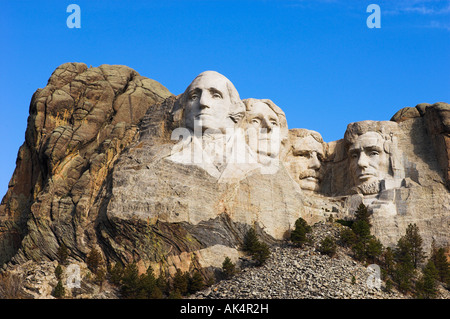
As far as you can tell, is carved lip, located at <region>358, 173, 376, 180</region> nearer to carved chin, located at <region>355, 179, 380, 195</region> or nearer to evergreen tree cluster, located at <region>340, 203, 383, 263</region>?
carved chin, located at <region>355, 179, 380, 195</region>

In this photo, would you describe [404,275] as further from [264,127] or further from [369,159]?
[264,127]

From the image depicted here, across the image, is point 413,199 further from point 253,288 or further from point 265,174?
point 253,288

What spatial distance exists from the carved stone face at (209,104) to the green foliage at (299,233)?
4.91 metres

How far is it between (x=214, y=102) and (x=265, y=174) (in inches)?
136

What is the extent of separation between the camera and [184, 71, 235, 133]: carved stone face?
40.8 metres

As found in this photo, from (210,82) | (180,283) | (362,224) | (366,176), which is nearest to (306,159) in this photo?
(366,176)

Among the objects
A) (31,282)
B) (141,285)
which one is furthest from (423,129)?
(31,282)

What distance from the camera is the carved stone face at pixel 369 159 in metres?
43.1

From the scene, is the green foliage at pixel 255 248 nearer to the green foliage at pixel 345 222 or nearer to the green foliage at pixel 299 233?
the green foliage at pixel 299 233

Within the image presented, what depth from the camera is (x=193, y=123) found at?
4091cm

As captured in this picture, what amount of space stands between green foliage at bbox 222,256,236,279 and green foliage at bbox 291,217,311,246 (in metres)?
2.82

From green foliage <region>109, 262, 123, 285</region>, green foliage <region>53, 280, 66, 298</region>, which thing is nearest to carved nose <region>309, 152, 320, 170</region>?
green foliage <region>109, 262, 123, 285</region>

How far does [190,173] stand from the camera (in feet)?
129

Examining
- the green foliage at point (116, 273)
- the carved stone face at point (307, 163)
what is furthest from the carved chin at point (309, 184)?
the green foliage at point (116, 273)
